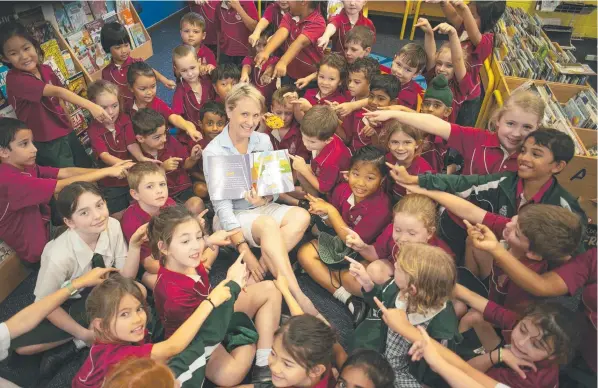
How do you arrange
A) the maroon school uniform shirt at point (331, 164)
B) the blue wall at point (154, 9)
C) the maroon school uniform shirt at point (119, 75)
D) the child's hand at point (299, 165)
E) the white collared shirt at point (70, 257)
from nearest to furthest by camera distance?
the white collared shirt at point (70, 257)
the maroon school uniform shirt at point (331, 164)
the child's hand at point (299, 165)
the maroon school uniform shirt at point (119, 75)
the blue wall at point (154, 9)

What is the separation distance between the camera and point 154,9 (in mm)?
6180

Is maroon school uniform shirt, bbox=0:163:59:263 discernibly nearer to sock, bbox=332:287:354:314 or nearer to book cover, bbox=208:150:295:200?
book cover, bbox=208:150:295:200

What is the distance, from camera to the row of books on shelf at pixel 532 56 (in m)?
4.06

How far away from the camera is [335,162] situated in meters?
2.96

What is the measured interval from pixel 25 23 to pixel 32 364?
287 centimetres

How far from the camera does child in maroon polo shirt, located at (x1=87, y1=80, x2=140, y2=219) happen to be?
3148mm

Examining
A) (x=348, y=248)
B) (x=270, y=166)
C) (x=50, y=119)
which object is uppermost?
(x=50, y=119)

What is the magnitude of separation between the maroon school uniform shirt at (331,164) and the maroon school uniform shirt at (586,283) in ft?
4.70

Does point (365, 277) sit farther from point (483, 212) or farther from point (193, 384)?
point (193, 384)

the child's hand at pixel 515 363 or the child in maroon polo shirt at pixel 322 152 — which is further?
the child in maroon polo shirt at pixel 322 152

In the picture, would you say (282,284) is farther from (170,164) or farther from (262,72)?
(262,72)

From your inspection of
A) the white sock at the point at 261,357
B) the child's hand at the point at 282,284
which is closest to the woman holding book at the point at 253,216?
the child's hand at the point at 282,284

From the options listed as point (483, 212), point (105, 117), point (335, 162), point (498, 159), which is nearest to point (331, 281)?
point (335, 162)

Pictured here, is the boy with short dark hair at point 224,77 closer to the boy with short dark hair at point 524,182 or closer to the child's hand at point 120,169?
the child's hand at point 120,169
